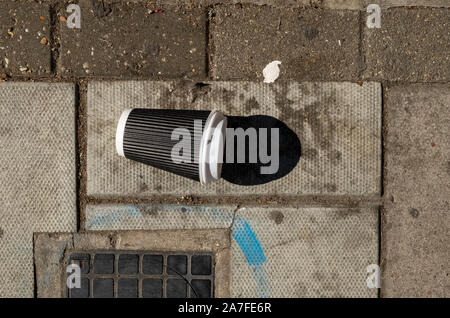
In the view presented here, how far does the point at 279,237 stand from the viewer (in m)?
2.91

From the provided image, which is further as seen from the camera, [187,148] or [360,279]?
[360,279]

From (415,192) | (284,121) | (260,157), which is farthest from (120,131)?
(415,192)

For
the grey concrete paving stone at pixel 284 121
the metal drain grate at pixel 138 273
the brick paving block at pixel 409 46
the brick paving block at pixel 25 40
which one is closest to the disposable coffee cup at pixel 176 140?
the grey concrete paving stone at pixel 284 121

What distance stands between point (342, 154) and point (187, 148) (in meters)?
1.19

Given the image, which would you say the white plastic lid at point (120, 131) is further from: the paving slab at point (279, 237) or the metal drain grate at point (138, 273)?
the metal drain grate at point (138, 273)

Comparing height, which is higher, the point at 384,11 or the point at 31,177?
the point at 384,11

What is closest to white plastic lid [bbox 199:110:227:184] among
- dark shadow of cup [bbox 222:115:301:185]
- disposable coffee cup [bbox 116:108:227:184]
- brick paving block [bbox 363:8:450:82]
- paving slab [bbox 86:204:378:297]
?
disposable coffee cup [bbox 116:108:227:184]

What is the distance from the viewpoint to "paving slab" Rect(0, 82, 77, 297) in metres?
2.86

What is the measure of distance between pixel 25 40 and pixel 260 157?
6.45ft

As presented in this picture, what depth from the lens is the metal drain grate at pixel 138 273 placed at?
289 cm

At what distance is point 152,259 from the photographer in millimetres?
2906
